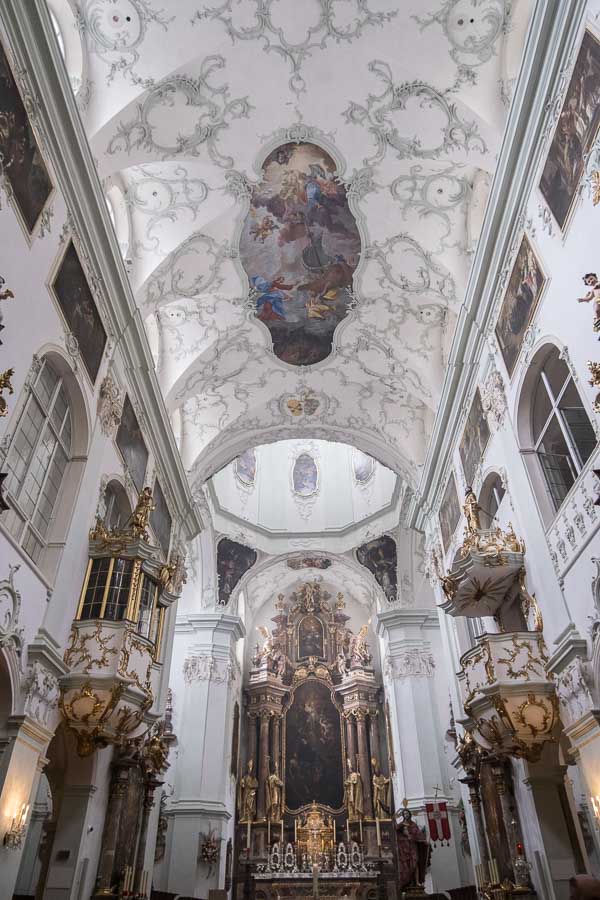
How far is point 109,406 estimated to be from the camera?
12.4 m

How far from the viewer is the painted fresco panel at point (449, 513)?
15695 mm

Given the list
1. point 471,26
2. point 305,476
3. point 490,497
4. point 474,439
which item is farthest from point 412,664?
point 471,26

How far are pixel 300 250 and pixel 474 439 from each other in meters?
5.94

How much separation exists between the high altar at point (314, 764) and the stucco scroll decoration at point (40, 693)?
1575 cm

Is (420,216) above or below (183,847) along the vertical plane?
above

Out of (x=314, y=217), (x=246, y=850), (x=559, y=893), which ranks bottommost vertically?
(x=559, y=893)

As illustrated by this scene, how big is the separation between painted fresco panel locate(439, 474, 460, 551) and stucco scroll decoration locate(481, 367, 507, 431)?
327cm

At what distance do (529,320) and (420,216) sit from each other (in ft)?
15.3

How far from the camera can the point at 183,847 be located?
19.6 metres

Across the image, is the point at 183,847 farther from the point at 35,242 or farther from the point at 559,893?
the point at 35,242

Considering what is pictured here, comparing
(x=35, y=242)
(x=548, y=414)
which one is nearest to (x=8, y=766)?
(x=35, y=242)

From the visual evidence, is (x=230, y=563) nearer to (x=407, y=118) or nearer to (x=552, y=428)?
(x=552, y=428)

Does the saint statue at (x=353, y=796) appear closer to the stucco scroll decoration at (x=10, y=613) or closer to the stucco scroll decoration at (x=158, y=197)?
the stucco scroll decoration at (x=10, y=613)

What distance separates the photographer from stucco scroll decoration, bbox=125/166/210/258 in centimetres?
1355
